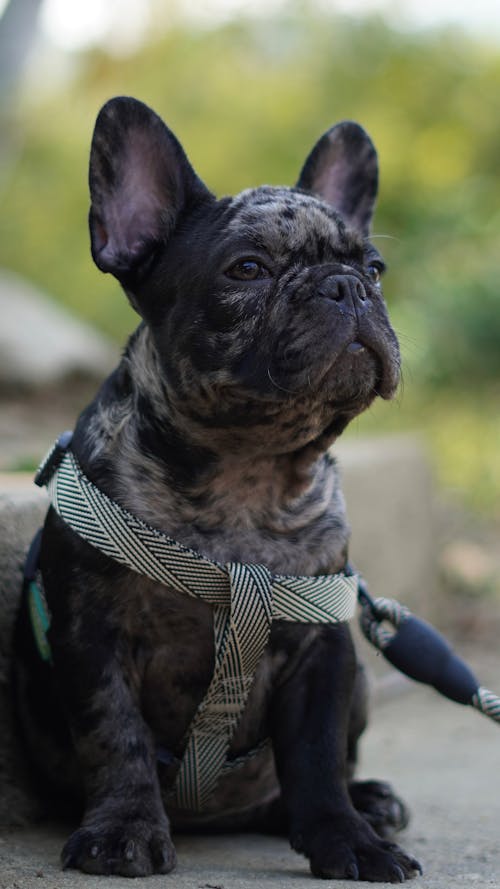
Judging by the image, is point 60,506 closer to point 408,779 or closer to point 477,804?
point 477,804

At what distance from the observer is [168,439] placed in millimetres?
2928

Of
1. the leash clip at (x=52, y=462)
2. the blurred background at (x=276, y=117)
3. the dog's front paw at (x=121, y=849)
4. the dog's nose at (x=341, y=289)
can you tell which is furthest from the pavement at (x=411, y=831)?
the blurred background at (x=276, y=117)

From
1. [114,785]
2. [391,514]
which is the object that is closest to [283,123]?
[391,514]

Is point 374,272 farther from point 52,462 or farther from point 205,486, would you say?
point 52,462

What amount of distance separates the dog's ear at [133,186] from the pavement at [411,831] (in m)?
1.40

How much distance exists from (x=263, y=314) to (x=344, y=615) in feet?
2.46

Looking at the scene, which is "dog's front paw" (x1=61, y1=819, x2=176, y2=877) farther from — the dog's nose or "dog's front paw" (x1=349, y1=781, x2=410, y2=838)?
the dog's nose

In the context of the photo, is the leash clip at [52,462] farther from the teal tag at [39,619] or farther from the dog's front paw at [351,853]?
the dog's front paw at [351,853]

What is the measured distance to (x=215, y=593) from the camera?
2797 mm

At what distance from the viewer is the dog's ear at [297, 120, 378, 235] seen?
11.4 feet

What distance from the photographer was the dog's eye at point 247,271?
9.29ft

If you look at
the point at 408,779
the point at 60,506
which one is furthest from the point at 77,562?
the point at 408,779

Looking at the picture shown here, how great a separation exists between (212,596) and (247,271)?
2.46 feet

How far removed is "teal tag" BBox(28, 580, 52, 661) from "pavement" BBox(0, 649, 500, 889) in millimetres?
454
